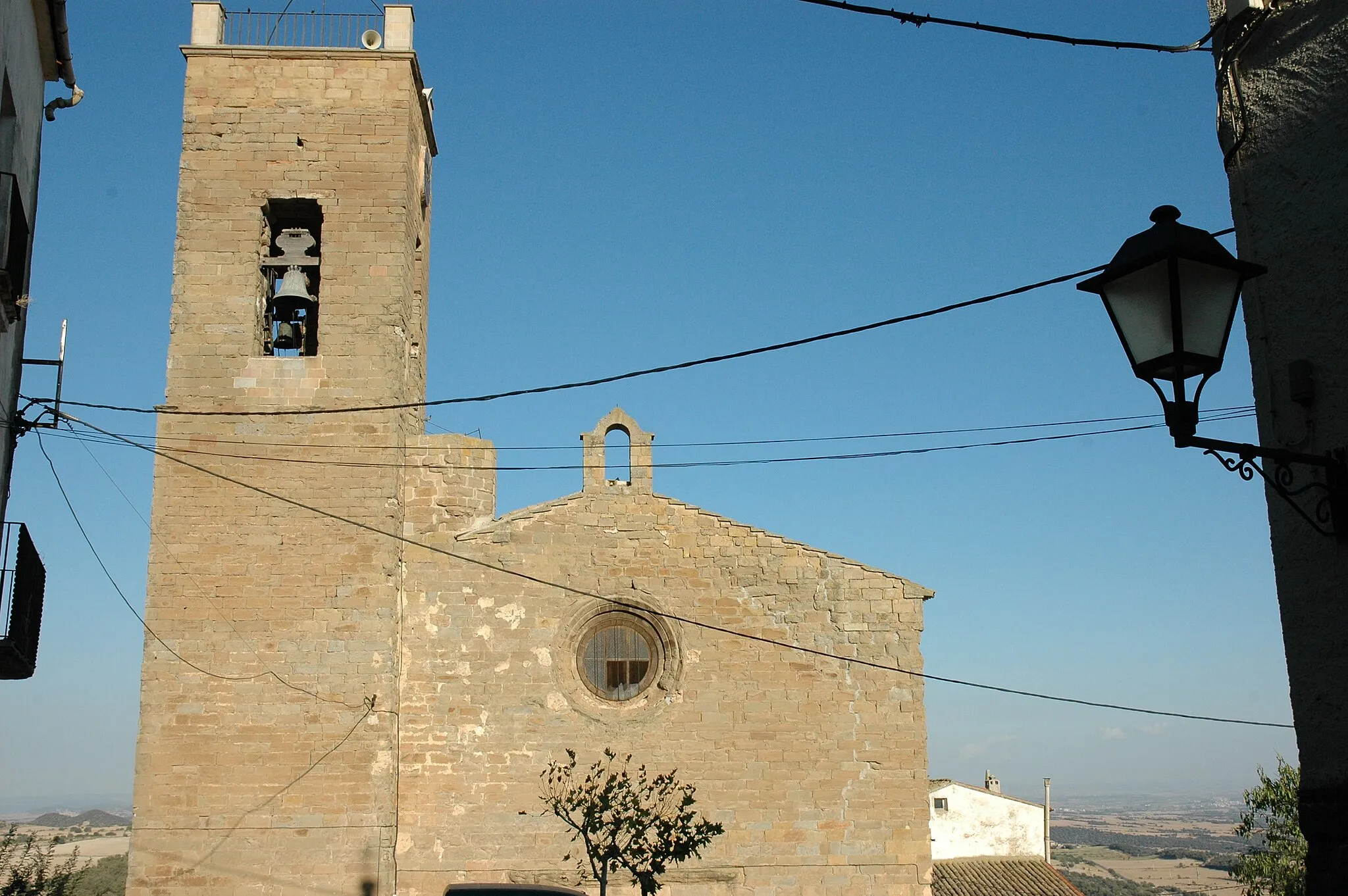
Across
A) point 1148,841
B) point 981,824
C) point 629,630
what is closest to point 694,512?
point 629,630

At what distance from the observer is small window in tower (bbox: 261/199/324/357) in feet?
49.7

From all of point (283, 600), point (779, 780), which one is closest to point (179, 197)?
point (283, 600)

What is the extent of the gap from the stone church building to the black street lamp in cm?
1093

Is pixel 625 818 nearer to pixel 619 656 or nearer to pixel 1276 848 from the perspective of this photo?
pixel 619 656

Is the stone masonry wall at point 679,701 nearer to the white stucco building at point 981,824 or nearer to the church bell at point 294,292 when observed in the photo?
the church bell at point 294,292

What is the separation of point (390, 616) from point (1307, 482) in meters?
11.4

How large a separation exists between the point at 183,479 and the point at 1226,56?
40.5ft

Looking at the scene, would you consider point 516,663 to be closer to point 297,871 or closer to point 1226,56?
point 297,871

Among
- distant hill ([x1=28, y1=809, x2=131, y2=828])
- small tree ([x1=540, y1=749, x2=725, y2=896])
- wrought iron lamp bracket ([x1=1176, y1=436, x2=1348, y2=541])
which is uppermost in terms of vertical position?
wrought iron lamp bracket ([x1=1176, y1=436, x2=1348, y2=541])

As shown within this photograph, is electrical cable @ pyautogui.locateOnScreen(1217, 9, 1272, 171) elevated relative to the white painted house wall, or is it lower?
elevated

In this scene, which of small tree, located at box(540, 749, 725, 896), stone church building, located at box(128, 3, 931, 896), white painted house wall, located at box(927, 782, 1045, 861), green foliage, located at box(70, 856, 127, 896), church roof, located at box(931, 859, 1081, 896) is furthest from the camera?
white painted house wall, located at box(927, 782, 1045, 861)

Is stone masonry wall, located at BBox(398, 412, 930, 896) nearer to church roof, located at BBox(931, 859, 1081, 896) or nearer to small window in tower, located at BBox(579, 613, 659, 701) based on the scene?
small window in tower, located at BBox(579, 613, 659, 701)

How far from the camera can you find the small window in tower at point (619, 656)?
14.6 metres

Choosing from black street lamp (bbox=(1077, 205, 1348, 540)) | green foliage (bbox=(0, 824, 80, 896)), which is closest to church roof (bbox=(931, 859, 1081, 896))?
green foliage (bbox=(0, 824, 80, 896))
